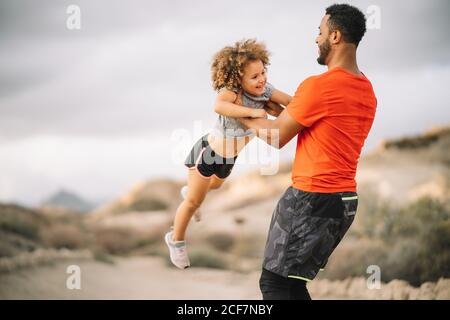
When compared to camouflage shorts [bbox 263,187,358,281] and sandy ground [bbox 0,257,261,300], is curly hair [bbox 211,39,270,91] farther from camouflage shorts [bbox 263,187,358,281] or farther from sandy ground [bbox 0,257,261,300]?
sandy ground [bbox 0,257,261,300]

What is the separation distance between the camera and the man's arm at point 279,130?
3262 millimetres

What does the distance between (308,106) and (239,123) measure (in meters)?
0.62

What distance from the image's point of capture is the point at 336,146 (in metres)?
3.28

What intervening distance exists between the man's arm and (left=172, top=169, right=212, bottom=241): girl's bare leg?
2.38ft

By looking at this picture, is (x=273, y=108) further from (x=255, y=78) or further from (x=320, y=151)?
(x=320, y=151)

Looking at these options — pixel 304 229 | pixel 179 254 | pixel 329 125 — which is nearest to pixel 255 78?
pixel 329 125

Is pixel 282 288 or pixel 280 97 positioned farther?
pixel 280 97

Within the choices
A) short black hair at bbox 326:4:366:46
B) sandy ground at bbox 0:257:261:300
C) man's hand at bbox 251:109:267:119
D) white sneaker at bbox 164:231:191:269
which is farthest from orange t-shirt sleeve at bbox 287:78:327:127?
sandy ground at bbox 0:257:261:300

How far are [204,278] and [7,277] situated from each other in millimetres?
3385

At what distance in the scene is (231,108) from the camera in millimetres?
3475

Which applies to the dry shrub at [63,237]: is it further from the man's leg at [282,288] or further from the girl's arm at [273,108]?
the man's leg at [282,288]

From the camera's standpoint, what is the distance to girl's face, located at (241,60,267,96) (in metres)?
3.57

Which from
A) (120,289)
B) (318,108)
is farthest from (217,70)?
(120,289)
